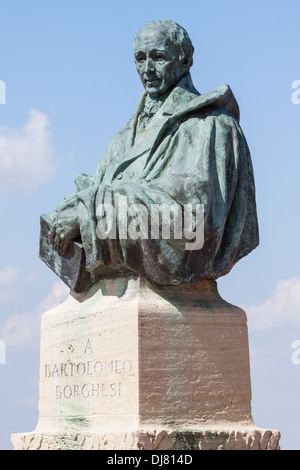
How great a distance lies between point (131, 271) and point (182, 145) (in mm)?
1151

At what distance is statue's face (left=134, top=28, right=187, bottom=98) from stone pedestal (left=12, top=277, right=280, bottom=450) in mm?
1818

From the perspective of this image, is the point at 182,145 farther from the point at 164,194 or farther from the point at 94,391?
the point at 94,391

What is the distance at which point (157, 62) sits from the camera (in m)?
7.59

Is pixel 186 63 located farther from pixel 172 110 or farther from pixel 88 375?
pixel 88 375

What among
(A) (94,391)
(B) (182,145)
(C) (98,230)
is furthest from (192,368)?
(B) (182,145)

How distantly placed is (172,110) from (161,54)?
526 mm

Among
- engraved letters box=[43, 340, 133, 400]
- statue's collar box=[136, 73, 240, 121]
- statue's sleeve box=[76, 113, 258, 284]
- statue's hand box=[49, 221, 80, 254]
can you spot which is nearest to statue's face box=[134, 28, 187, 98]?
statue's collar box=[136, 73, 240, 121]

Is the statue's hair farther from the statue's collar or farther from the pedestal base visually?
the pedestal base

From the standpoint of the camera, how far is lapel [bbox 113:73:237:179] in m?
7.32

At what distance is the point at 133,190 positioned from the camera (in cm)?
689

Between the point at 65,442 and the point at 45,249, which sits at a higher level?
the point at 45,249

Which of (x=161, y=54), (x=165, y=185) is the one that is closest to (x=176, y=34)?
(x=161, y=54)

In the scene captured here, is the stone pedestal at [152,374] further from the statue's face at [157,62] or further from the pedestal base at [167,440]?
the statue's face at [157,62]

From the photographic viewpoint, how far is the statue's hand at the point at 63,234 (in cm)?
724
